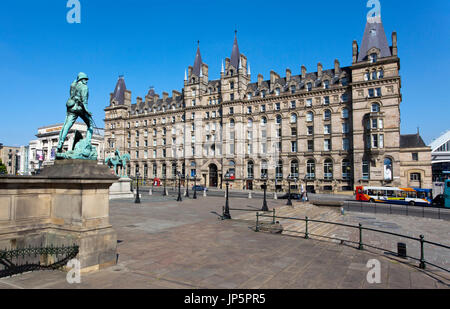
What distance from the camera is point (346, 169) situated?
5009 cm

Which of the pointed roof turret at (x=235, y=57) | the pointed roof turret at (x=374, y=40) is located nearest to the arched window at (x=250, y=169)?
the pointed roof turret at (x=235, y=57)

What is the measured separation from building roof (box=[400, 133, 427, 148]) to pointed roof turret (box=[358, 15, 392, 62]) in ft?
54.9

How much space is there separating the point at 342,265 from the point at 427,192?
3673cm

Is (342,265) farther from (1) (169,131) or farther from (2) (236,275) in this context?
(1) (169,131)

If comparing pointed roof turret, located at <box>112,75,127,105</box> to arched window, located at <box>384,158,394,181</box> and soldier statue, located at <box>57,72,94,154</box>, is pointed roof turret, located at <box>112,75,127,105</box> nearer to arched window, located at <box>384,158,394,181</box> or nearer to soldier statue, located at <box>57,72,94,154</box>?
arched window, located at <box>384,158,394,181</box>

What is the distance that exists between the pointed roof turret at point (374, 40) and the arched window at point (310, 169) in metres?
20.4

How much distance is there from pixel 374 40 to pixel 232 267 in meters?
54.8

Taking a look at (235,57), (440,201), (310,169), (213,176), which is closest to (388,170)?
(440,201)

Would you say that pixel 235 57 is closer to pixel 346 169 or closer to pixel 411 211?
pixel 346 169

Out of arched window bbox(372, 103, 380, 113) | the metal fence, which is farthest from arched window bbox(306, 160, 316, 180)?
the metal fence

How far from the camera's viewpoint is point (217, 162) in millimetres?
62688

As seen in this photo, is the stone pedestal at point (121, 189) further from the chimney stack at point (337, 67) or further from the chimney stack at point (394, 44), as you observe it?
the chimney stack at point (394, 44)
